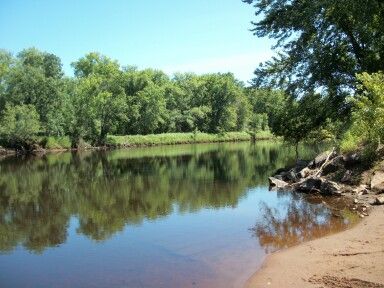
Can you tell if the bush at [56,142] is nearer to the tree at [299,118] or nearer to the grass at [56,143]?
the grass at [56,143]

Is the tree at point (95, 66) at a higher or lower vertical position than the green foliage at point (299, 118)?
higher

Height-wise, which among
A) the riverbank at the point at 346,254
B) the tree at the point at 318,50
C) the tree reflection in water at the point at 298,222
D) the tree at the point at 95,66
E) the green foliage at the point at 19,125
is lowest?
the tree reflection in water at the point at 298,222

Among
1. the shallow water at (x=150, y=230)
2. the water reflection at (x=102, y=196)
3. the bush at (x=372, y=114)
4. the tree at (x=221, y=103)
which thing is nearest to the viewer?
→ the shallow water at (x=150, y=230)

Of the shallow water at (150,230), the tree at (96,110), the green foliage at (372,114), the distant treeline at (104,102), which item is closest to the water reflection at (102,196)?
Result: the shallow water at (150,230)

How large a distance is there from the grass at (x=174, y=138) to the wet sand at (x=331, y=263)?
7772cm

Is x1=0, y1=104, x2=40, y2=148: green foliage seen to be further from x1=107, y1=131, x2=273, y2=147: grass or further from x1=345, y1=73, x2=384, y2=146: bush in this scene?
x1=345, y1=73, x2=384, y2=146: bush

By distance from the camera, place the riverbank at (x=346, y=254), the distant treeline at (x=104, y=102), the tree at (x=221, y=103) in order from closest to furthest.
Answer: the riverbank at (x=346, y=254) → the distant treeline at (x=104, y=102) → the tree at (x=221, y=103)

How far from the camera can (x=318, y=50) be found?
103 ft

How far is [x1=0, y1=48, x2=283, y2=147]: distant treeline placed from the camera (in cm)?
7890

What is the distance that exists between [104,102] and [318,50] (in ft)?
211

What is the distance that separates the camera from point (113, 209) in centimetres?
2277

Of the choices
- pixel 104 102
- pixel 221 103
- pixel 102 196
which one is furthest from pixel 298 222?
pixel 221 103

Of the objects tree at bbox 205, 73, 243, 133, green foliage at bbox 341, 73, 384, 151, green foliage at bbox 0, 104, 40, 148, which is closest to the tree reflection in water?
green foliage at bbox 341, 73, 384, 151

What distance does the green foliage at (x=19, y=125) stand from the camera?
72188 millimetres
